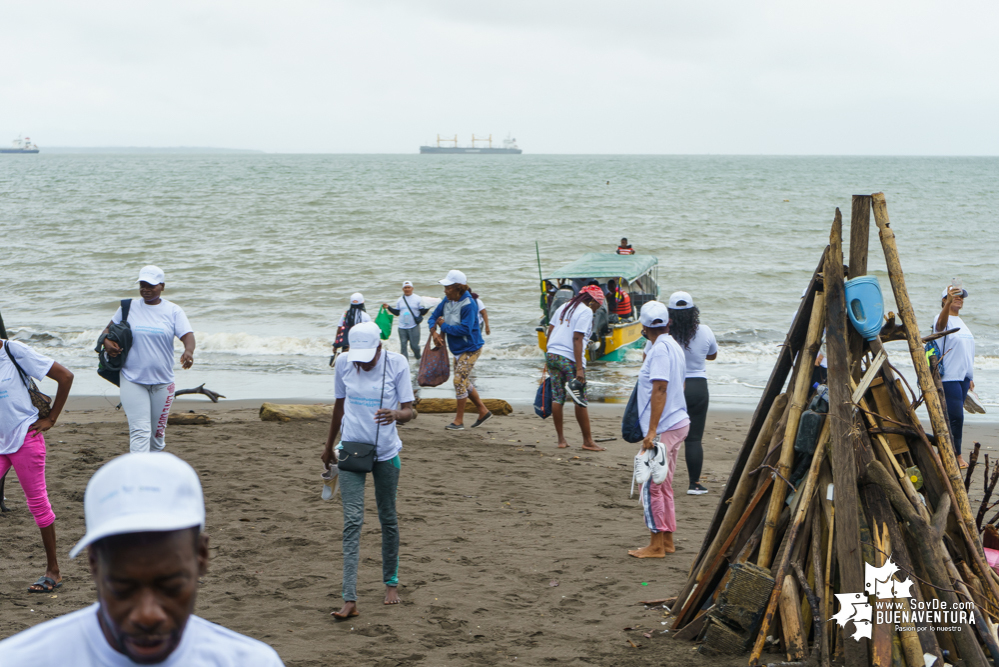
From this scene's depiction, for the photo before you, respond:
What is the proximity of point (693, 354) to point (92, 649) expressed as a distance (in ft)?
21.5

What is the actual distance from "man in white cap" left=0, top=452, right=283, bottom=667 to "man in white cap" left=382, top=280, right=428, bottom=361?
13.4 metres

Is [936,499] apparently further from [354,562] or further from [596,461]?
[596,461]

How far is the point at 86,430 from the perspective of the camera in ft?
33.0

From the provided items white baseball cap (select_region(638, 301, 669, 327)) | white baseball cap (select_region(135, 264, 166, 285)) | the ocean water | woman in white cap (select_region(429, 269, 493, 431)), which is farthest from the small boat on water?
white baseball cap (select_region(135, 264, 166, 285))

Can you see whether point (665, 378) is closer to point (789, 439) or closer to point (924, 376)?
point (789, 439)

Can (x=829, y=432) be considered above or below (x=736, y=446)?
above

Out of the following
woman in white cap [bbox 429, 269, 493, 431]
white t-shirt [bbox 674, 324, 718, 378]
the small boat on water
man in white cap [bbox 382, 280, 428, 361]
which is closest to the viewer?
white t-shirt [bbox 674, 324, 718, 378]

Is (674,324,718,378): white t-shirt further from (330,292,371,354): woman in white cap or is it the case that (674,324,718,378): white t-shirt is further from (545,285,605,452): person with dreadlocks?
(330,292,371,354): woman in white cap

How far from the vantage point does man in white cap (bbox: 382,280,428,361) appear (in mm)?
14844

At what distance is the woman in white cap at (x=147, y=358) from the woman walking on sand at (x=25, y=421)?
4.07ft

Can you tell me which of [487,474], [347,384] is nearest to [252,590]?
[347,384]

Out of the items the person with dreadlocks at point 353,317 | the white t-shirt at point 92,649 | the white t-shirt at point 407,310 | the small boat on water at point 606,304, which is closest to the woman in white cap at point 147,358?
the person with dreadlocks at point 353,317

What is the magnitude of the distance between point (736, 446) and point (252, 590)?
6609 millimetres

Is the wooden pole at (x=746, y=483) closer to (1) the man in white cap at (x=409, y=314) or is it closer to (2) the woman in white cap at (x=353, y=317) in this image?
Answer: (2) the woman in white cap at (x=353, y=317)
